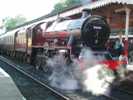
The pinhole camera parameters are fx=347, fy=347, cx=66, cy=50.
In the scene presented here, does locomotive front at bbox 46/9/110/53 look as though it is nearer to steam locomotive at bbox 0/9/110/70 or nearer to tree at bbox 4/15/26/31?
steam locomotive at bbox 0/9/110/70

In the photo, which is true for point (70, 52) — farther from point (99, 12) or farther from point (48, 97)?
point (99, 12)

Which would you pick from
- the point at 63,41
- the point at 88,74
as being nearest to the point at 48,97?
the point at 88,74

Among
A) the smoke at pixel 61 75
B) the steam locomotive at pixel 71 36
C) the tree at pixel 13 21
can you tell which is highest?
the tree at pixel 13 21

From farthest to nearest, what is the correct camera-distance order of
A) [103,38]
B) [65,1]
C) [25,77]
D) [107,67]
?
[65,1] → [25,77] → [103,38] → [107,67]

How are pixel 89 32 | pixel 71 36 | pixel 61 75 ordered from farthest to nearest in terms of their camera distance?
pixel 61 75 → pixel 71 36 → pixel 89 32

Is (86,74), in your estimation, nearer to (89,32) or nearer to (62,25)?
(89,32)

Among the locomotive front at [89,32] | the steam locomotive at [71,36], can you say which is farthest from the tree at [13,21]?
the locomotive front at [89,32]

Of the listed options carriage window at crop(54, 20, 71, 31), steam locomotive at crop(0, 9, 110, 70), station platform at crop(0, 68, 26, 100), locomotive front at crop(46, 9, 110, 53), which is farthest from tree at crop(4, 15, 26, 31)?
station platform at crop(0, 68, 26, 100)

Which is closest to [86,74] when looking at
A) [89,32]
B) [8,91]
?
[89,32]

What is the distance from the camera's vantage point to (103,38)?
13312 millimetres

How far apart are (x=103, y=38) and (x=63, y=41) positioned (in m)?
1.97

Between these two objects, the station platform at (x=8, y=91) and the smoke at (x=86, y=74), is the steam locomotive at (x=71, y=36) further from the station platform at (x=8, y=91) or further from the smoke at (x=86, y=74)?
the station platform at (x=8, y=91)

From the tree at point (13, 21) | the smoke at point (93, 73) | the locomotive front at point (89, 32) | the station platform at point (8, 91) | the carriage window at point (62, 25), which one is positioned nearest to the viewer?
the station platform at point (8, 91)

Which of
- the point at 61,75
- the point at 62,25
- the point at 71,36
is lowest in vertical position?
the point at 61,75
